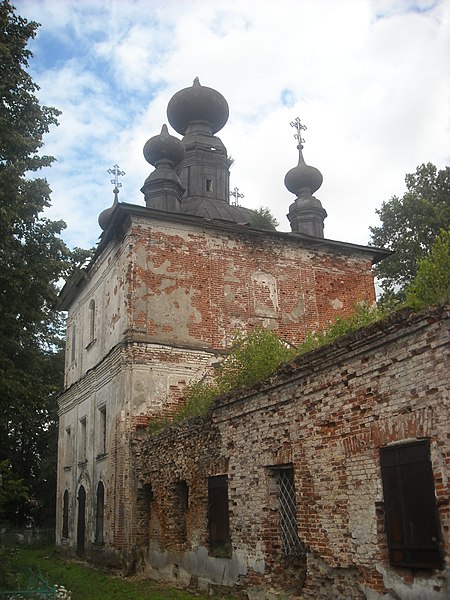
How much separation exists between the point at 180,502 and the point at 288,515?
12.4 ft

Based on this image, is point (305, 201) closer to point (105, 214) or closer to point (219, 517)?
point (105, 214)

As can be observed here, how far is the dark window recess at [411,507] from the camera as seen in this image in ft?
Answer: 21.5

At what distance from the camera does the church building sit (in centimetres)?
1582

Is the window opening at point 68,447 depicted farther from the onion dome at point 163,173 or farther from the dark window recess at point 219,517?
the dark window recess at point 219,517

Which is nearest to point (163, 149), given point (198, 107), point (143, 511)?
point (198, 107)

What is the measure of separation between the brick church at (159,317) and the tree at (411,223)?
3409mm

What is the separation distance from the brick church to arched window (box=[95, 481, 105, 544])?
0.03 m

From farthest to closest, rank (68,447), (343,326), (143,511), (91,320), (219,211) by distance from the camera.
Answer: (68,447) < (219,211) < (91,320) < (143,511) < (343,326)

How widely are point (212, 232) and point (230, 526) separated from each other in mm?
9272

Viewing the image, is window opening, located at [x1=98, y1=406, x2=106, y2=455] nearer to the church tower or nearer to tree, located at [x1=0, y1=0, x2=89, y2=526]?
the church tower

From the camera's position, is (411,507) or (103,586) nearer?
(411,507)

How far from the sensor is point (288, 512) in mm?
9188

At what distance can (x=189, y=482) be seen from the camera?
462 inches

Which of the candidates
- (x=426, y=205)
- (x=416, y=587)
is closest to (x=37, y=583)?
(x=416, y=587)
